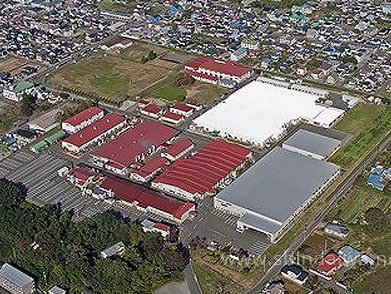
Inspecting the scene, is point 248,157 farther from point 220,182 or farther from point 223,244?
point 223,244

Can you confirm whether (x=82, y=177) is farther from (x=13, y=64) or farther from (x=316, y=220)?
(x=13, y=64)

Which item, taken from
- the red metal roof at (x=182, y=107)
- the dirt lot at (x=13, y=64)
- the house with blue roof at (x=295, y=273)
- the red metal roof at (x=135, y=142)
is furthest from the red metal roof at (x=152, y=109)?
the house with blue roof at (x=295, y=273)

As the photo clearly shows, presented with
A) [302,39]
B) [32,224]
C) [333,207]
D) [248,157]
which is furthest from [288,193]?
[302,39]

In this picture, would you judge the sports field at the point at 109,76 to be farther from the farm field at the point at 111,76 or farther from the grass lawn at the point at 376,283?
the grass lawn at the point at 376,283

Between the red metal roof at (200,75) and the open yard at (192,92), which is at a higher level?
the red metal roof at (200,75)

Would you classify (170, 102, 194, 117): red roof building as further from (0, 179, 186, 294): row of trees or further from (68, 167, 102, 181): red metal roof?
(0, 179, 186, 294): row of trees
